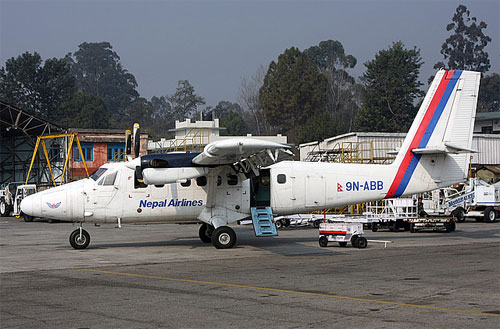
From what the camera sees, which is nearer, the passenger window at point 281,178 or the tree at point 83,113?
the passenger window at point 281,178

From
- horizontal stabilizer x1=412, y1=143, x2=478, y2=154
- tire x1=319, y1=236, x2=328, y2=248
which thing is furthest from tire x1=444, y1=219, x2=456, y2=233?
tire x1=319, y1=236, x2=328, y2=248

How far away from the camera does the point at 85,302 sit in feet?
34.0

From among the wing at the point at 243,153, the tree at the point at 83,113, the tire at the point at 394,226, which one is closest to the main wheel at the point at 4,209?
the tire at the point at 394,226

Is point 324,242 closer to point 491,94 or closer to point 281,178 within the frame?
point 281,178

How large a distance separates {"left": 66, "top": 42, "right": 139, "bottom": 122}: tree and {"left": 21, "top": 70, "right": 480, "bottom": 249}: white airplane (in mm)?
121469

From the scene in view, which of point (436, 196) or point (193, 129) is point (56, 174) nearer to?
point (193, 129)

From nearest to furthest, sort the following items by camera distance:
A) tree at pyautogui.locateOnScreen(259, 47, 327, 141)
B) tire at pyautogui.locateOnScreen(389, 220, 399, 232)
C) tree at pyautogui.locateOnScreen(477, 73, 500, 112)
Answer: tire at pyautogui.locateOnScreen(389, 220, 399, 232) < tree at pyautogui.locateOnScreen(259, 47, 327, 141) < tree at pyautogui.locateOnScreen(477, 73, 500, 112)

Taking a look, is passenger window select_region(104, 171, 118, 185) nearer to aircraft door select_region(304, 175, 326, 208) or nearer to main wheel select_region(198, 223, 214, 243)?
main wheel select_region(198, 223, 214, 243)

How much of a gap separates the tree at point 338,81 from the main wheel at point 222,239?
62.8m

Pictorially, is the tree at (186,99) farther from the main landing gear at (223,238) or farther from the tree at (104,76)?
the main landing gear at (223,238)

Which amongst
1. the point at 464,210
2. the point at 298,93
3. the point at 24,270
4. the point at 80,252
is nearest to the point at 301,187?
the point at 80,252

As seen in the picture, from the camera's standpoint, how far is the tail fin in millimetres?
20484

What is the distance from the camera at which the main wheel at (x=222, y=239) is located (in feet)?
62.7

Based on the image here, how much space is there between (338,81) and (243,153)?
88.6 meters
